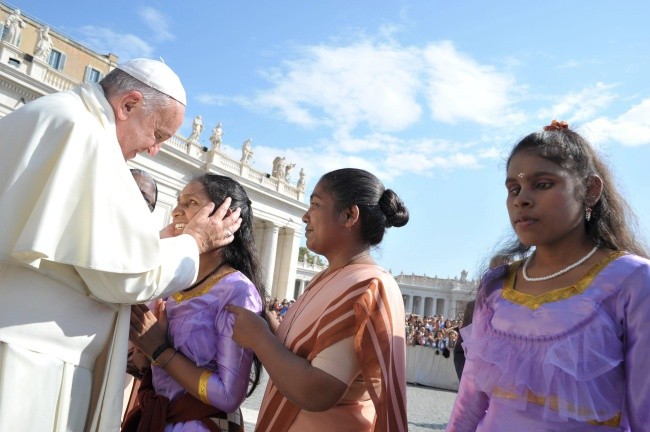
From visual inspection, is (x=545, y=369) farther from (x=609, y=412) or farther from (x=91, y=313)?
(x=91, y=313)

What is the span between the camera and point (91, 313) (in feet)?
6.02

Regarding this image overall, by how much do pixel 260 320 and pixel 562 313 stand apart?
1.06 m

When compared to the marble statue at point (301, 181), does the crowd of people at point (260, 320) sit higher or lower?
lower

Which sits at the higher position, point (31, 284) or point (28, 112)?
point (28, 112)

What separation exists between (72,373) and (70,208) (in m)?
0.55

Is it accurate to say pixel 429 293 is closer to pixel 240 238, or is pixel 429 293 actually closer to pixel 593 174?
pixel 240 238

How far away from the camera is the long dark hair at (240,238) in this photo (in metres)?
2.69

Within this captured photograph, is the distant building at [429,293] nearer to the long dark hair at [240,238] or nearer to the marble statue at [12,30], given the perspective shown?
the marble statue at [12,30]

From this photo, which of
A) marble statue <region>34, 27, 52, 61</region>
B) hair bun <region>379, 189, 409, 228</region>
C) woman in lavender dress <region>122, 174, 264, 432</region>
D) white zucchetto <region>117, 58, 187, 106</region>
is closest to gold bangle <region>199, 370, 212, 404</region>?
woman in lavender dress <region>122, 174, 264, 432</region>

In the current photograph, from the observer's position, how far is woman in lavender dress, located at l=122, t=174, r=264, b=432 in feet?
7.02

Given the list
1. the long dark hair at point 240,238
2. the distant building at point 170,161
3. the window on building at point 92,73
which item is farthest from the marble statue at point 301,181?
the long dark hair at point 240,238

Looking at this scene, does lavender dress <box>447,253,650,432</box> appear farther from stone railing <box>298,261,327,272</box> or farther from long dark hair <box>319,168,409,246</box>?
stone railing <box>298,261,327,272</box>

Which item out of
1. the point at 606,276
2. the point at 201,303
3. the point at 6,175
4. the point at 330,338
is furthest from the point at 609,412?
the point at 6,175

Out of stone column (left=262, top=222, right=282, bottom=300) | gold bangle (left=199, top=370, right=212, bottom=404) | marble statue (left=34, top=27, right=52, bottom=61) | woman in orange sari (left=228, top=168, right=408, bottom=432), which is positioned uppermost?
marble statue (left=34, top=27, right=52, bottom=61)
